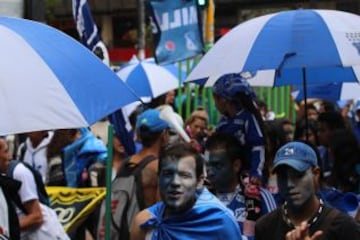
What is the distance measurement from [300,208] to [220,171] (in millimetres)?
1246

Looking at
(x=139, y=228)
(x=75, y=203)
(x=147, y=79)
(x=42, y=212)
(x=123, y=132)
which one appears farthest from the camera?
(x=147, y=79)

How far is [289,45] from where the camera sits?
20.5ft

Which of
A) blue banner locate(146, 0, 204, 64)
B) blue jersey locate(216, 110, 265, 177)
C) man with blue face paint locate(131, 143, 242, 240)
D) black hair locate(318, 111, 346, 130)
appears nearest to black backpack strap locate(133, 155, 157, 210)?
blue jersey locate(216, 110, 265, 177)

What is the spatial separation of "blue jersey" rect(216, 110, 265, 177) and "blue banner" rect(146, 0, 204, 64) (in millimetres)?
3422

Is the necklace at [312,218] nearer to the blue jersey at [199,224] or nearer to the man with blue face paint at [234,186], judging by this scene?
the blue jersey at [199,224]

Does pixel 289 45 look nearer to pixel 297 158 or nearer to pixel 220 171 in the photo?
pixel 220 171

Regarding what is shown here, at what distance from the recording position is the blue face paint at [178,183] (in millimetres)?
4676

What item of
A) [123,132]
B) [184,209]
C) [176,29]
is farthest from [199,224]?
[176,29]

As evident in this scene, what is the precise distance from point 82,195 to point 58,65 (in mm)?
3587

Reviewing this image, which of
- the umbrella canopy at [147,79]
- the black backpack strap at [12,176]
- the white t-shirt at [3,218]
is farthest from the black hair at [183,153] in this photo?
the umbrella canopy at [147,79]

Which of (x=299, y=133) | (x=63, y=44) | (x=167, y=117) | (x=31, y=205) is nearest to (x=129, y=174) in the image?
(x=31, y=205)

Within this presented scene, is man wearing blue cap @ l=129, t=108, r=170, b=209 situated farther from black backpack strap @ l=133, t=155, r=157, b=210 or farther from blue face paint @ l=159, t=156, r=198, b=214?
blue face paint @ l=159, t=156, r=198, b=214

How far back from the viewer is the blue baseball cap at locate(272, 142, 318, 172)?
475cm

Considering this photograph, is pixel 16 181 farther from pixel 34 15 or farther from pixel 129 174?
pixel 34 15
